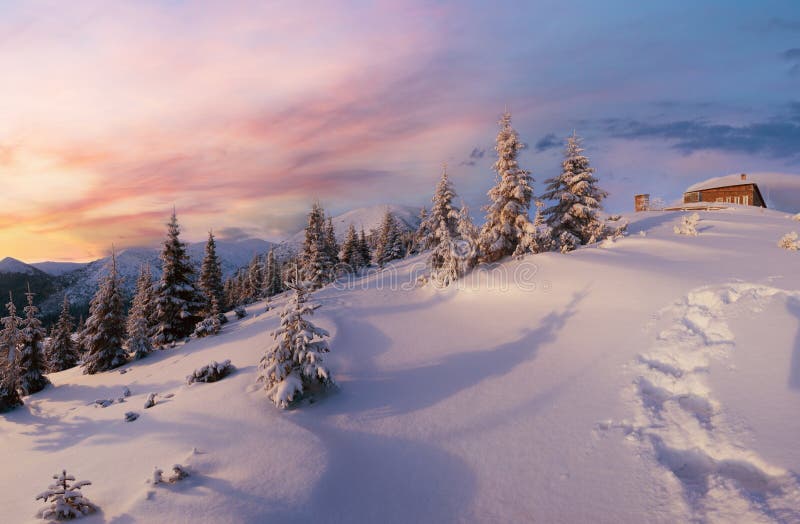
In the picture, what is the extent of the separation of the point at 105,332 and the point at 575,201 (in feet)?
104

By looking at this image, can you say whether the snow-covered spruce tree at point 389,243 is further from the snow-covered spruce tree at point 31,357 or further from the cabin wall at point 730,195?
the cabin wall at point 730,195

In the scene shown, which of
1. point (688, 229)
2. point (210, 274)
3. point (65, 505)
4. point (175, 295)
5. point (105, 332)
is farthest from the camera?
point (210, 274)

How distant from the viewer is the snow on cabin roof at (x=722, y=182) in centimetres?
4781

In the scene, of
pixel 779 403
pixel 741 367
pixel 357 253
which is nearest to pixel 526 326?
pixel 741 367

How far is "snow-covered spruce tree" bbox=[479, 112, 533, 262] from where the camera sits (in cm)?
2134

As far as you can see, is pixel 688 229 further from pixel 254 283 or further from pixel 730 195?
pixel 254 283

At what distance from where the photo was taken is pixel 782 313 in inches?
351

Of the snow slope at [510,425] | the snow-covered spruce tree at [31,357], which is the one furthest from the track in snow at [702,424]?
the snow-covered spruce tree at [31,357]

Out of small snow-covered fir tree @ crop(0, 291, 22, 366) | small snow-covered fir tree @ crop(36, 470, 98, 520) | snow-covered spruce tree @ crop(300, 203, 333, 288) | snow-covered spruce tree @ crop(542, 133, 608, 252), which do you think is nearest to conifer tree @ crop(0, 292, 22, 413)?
small snow-covered fir tree @ crop(0, 291, 22, 366)

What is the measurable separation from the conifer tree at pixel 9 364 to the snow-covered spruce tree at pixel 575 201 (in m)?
29.0

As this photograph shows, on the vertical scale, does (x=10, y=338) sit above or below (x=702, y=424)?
below

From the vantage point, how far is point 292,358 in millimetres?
8547

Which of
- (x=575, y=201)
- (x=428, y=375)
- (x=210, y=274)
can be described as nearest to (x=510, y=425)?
(x=428, y=375)

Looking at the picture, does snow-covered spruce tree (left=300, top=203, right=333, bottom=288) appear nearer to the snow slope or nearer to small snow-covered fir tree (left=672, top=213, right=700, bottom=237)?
the snow slope
